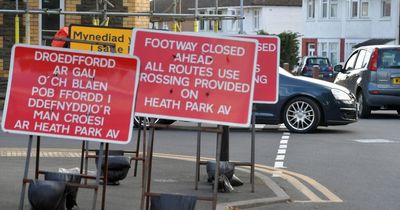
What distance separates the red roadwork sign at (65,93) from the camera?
7.54 m

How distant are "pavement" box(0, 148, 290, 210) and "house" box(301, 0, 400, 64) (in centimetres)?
4620

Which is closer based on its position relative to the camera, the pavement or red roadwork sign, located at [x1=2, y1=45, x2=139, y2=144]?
red roadwork sign, located at [x1=2, y1=45, x2=139, y2=144]

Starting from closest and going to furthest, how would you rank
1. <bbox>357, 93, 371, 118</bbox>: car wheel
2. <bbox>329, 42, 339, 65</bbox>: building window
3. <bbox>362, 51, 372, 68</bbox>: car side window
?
<bbox>357, 93, 371, 118</bbox>: car wheel, <bbox>362, 51, 372, 68</bbox>: car side window, <bbox>329, 42, 339, 65</bbox>: building window

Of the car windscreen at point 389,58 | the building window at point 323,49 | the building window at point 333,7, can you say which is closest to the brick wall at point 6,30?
the car windscreen at point 389,58

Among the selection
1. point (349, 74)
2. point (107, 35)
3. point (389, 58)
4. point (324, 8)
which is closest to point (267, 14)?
point (324, 8)

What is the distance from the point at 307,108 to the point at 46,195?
33.5ft

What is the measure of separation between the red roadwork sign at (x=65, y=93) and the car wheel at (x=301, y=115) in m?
10.3

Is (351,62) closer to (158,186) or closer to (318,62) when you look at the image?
(158,186)

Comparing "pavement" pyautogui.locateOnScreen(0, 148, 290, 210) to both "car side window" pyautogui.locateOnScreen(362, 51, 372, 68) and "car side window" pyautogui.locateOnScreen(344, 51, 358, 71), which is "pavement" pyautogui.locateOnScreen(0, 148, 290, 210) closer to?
"car side window" pyautogui.locateOnScreen(362, 51, 372, 68)

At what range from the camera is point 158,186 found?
10273 mm

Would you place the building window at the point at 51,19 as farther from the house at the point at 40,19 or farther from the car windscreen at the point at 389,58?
the car windscreen at the point at 389,58

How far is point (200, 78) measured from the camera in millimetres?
7930

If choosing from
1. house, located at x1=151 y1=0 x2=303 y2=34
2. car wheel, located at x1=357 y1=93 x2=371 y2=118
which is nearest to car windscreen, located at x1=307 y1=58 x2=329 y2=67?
house, located at x1=151 y1=0 x2=303 y2=34

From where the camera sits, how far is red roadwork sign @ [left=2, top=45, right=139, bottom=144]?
24.7 feet
